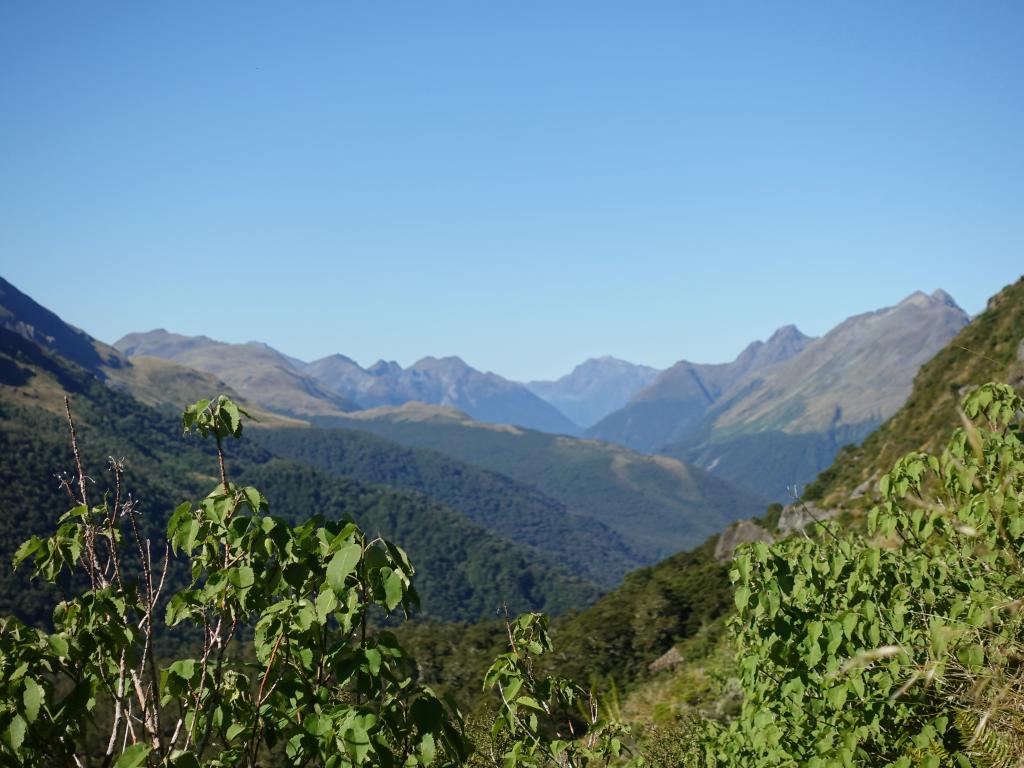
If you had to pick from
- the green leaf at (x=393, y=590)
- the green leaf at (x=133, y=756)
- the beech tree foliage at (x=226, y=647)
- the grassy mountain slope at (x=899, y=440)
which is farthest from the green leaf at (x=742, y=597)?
the grassy mountain slope at (x=899, y=440)

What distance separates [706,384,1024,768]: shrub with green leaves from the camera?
6168mm

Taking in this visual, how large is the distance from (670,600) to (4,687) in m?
47.1

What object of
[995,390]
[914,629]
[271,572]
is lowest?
[914,629]

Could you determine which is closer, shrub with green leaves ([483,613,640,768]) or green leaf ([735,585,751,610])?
shrub with green leaves ([483,613,640,768])

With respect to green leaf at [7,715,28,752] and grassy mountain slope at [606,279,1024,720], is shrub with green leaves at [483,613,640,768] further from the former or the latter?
grassy mountain slope at [606,279,1024,720]

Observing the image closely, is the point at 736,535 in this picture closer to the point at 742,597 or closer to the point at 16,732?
the point at 742,597

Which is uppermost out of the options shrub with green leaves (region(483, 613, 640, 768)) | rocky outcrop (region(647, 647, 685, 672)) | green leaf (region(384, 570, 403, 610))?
green leaf (region(384, 570, 403, 610))

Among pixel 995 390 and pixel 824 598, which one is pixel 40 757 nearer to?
pixel 824 598

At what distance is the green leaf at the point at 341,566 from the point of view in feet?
12.9

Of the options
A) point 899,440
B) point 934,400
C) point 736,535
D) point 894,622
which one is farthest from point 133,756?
point 934,400

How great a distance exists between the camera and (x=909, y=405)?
2724 inches

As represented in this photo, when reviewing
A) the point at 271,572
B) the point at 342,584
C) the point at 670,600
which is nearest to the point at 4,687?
the point at 271,572

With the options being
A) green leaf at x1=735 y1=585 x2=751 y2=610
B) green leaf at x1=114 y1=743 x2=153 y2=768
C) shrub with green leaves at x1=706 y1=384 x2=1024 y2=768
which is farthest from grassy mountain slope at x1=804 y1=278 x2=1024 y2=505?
green leaf at x1=114 y1=743 x2=153 y2=768

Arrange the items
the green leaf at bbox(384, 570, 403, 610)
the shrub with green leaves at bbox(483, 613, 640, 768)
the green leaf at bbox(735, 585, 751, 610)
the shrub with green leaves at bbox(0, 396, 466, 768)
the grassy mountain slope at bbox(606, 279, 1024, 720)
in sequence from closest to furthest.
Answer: the green leaf at bbox(384, 570, 403, 610)
the shrub with green leaves at bbox(0, 396, 466, 768)
the shrub with green leaves at bbox(483, 613, 640, 768)
the green leaf at bbox(735, 585, 751, 610)
the grassy mountain slope at bbox(606, 279, 1024, 720)
